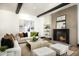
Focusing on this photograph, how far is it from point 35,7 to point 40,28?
569 mm

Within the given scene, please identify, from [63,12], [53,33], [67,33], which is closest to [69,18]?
[63,12]

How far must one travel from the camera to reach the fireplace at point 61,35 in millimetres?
2291

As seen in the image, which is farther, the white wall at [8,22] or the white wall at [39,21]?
the white wall at [39,21]

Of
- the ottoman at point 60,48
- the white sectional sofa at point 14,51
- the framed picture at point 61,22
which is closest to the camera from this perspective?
the white sectional sofa at point 14,51

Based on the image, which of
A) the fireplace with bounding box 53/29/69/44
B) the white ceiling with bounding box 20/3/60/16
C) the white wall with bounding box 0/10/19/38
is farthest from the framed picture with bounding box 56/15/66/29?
the white wall with bounding box 0/10/19/38

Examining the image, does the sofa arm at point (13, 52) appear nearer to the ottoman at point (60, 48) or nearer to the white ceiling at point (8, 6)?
the ottoman at point (60, 48)

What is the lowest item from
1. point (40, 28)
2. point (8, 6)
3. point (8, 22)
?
point (40, 28)

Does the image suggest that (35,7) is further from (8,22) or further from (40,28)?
(8,22)

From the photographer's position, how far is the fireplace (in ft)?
7.52

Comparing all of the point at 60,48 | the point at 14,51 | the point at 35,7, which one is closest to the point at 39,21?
the point at 35,7

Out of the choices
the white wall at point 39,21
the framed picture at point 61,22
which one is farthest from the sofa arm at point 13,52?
the framed picture at point 61,22

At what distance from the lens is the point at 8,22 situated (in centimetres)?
213

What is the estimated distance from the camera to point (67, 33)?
7.49 ft

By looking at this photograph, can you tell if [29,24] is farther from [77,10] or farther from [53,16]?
[77,10]
